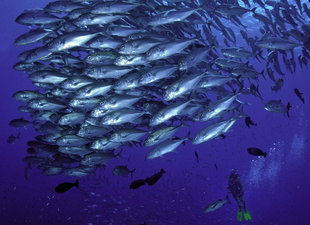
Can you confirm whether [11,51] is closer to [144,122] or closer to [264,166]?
[144,122]

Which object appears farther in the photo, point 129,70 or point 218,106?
point 129,70

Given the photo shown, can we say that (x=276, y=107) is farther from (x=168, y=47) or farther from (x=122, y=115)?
(x=122, y=115)

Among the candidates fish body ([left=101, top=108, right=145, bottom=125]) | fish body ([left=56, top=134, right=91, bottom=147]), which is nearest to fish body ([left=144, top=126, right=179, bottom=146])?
fish body ([left=101, top=108, right=145, bottom=125])

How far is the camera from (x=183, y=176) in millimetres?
38688

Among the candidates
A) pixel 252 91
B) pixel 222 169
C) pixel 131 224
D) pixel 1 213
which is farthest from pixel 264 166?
pixel 252 91

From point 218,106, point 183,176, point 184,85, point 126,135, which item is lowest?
point 183,176

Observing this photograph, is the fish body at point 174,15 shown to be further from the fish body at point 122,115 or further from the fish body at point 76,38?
the fish body at point 122,115

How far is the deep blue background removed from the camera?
2258 cm

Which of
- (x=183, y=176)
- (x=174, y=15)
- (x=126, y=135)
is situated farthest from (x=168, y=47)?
(x=183, y=176)

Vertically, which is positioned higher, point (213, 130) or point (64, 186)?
point (213, 130)

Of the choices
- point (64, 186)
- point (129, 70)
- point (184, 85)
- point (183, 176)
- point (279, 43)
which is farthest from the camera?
point (183, 176)

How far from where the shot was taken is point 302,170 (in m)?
50.5

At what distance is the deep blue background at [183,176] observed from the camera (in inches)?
889

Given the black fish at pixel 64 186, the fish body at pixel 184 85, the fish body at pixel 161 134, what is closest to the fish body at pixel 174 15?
the fish body at pixel 184 85
